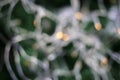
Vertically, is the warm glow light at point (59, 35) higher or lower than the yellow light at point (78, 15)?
lower

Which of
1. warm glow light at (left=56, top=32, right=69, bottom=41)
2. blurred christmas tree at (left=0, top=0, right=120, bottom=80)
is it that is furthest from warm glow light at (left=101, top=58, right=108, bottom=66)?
warm glow light at (left=56, top=32, right=69, bottom=41)

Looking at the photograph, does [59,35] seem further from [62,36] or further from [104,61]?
[104,61]

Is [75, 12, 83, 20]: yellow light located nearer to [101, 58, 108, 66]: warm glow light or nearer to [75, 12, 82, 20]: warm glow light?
[75, 12, 82, 20]: warm glow light

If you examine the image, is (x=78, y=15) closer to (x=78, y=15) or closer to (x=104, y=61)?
(x=78, y=15)

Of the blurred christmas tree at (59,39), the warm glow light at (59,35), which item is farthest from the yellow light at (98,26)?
the warm glow light at (59,35)

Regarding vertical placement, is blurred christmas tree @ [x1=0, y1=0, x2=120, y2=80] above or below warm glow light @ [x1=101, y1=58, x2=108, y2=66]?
above

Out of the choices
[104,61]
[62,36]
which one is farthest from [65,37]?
[104,61]

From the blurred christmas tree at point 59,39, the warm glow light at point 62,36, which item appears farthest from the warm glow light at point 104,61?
the warm glow light at point 62,36

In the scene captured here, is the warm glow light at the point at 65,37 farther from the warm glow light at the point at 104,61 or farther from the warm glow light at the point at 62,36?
the warm glow light at the point at 104,61

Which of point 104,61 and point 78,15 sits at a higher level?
point 78,15
